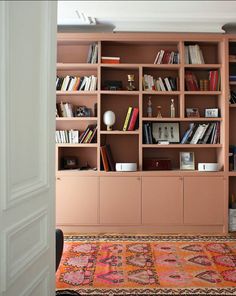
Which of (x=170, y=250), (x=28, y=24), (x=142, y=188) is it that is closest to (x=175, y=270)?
(x=170, y=250)

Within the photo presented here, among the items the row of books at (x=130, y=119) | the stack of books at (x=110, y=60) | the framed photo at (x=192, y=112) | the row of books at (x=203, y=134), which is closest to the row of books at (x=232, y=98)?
the row of books at (x=203, y=134)

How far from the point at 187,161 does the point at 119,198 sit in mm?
1072

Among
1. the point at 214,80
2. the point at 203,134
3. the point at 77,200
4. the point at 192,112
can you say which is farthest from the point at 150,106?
the point at 77,200

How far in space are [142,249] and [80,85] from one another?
86.3 inches

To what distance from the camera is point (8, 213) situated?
4.04ft

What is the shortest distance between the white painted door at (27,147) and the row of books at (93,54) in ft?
8.95

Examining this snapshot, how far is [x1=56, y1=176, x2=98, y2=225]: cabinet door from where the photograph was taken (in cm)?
423

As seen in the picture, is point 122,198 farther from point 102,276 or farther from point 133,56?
point 133,56

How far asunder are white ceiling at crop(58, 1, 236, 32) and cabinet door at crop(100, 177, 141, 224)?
1.99m

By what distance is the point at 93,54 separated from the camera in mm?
4371

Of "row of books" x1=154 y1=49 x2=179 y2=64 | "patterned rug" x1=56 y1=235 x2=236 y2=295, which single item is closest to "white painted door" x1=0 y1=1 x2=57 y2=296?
"patterned rug" x1=56 y1=235 x2=236 y2=295

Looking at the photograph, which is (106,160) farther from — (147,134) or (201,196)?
(201,196)

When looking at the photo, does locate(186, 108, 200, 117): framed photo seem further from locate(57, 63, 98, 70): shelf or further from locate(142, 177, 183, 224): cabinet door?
locate(57, 63, 98, 70): shelf

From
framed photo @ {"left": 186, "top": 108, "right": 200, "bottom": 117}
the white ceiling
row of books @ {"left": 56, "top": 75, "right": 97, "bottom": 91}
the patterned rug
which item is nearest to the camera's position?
the patterned rug
